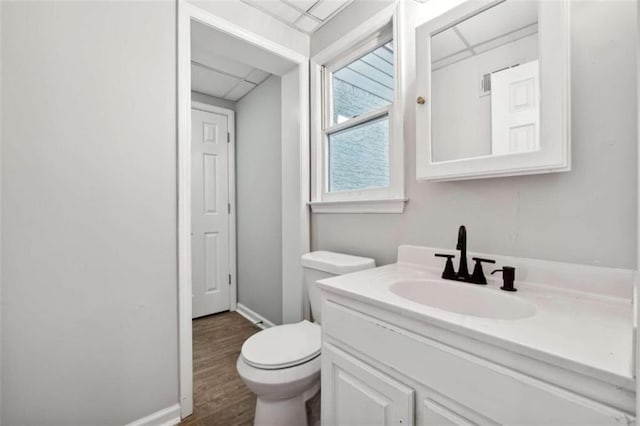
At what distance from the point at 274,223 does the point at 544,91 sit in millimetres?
1876

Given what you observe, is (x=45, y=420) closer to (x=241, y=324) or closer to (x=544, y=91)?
(x=241, y=324)

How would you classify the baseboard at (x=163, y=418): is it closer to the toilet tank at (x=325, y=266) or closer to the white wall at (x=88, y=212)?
the white wall at (x=88, y=212)

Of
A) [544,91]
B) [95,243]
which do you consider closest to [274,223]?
[95,243]

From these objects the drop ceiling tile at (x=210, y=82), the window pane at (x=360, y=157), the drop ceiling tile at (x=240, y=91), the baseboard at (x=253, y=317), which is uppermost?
the drop ceiling tile at (x=240, y=91)

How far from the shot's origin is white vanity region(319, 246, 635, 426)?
539 mm

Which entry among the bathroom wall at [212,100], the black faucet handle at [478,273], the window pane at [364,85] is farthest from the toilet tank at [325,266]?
the bathroom wall at [212,100]

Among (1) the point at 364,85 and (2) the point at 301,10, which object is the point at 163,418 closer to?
(1) the point at 364,85

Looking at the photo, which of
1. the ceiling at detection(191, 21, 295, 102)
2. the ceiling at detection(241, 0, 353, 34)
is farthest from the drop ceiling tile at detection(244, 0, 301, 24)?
the ceiling at detection(191, 21, 295, 102)

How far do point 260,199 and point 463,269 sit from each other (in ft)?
6.05

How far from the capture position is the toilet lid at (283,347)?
1.17 meters

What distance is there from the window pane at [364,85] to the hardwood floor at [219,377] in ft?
5.78

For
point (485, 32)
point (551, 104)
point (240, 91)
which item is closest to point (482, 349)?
point (551, 104)

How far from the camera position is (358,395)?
925 mm

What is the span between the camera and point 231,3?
1597 mm
